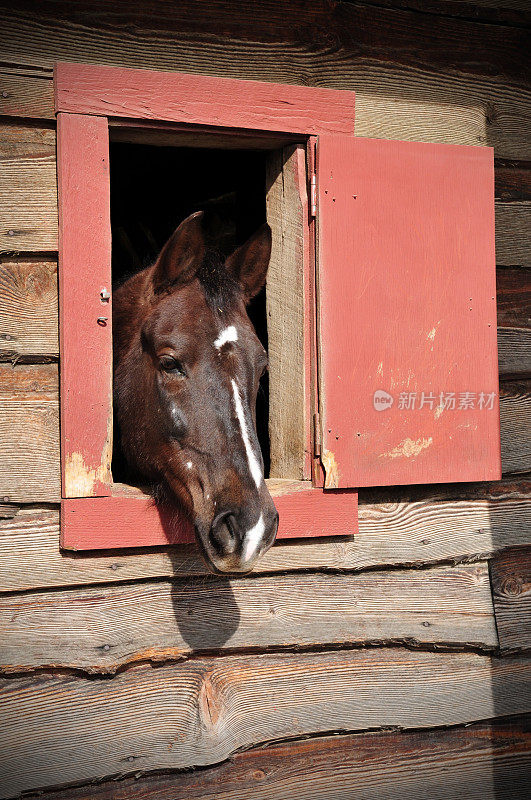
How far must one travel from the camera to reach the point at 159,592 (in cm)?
259

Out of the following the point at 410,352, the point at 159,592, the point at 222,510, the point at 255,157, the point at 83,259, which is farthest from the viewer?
the point at 255,157

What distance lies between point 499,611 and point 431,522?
49 centimetres

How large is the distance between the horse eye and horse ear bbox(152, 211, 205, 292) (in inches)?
14.5

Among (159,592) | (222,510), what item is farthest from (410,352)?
(159,592)

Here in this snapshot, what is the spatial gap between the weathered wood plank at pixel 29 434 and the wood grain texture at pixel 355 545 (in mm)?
78

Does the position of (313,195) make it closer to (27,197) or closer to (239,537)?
(27,197)

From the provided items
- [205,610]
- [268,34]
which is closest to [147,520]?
[205,610]

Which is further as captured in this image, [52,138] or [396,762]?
[396,762]

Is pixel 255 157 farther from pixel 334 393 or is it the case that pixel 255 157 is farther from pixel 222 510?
pixel 222 510

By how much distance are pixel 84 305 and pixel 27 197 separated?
40cm

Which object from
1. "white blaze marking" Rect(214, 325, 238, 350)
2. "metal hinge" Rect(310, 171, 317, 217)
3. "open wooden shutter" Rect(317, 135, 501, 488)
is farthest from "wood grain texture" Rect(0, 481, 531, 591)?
"metal hinge" Rect(310, 171, 317, 217)

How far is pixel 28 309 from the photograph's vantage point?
2.43 m

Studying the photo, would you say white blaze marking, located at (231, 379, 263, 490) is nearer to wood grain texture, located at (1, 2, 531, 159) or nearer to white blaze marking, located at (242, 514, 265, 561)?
white blaze marking, located at (242, 514, 265, 561)

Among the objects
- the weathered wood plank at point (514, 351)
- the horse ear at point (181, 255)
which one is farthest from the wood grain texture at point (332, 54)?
the weathered wood plank at point (514, 351)
